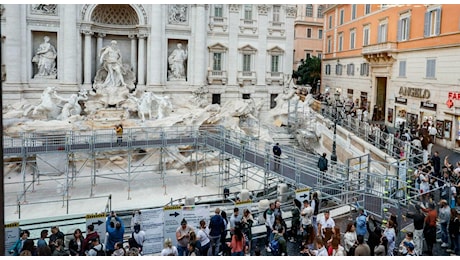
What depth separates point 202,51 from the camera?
3228cm

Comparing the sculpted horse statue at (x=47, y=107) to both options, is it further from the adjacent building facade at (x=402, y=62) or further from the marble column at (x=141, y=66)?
the adjacent building facade at (x=402, y=62)

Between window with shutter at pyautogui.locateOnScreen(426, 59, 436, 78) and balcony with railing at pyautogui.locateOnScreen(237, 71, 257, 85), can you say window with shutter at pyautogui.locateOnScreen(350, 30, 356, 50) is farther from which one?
window with shutter at pyautogui.locateOnScreen(426, 59, 436, 78)

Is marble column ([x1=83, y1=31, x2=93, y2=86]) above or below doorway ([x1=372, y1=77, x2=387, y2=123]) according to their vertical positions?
above

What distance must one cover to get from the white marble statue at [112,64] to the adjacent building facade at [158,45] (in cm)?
145

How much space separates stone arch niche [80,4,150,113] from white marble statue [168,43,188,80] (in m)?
2.01

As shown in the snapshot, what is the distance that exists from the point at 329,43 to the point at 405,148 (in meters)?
26.3

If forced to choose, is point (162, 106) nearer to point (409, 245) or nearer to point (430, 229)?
point (430, 229)

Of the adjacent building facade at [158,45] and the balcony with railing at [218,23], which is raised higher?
the balcony with railing at [218,23]

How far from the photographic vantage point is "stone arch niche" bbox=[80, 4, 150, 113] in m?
28.6

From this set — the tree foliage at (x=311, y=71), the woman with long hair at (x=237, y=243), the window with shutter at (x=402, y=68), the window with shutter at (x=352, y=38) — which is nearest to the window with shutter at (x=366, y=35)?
the window with shutter at (x=352, y=38)

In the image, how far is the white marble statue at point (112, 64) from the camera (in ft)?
94.8

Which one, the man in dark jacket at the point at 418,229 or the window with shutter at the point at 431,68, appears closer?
the man in dark jacket at the point at 418,229

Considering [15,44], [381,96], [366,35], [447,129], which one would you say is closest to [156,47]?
[15,44]

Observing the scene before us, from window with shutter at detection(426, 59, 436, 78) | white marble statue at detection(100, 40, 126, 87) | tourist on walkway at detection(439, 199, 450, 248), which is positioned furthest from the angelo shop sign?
white marble statue at detection(100, 40, 126, 87)
